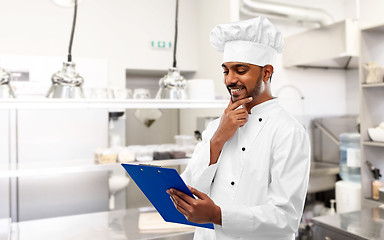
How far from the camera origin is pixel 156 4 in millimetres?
3406

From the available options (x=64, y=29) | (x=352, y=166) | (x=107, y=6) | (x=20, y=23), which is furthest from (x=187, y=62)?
(x=352, y=166)

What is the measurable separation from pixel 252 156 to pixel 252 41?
0.41m

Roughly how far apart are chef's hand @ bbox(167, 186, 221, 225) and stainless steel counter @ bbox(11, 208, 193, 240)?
3.14 feet

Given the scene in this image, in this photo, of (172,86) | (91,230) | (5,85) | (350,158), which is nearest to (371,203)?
(350,158)

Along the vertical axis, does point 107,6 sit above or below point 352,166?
above

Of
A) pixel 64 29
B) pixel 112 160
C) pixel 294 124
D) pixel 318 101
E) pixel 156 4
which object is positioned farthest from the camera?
pixel 318 101

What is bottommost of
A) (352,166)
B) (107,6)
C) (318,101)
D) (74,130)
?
(352,166)

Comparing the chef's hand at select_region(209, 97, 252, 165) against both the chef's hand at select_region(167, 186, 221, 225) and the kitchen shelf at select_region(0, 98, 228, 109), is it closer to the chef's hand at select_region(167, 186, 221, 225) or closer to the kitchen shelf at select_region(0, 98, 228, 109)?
the chef's hand at select_region(167, 186, 221, 225)

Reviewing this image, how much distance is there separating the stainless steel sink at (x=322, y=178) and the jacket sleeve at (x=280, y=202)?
2384 millimetres

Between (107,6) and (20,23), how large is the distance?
2.57 feet

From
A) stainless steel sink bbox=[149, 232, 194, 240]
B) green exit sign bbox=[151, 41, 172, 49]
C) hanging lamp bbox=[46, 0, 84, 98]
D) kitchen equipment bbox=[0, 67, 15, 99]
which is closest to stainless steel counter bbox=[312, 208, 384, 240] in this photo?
stainless steel sink bbox=[149, 232, 194, 240]

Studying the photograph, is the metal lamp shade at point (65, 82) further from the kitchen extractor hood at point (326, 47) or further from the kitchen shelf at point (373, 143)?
the kitchen extractor hood at point (326, 47)

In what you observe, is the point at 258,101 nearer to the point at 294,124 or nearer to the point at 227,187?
the point at 294,124

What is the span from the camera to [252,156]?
1177mm
